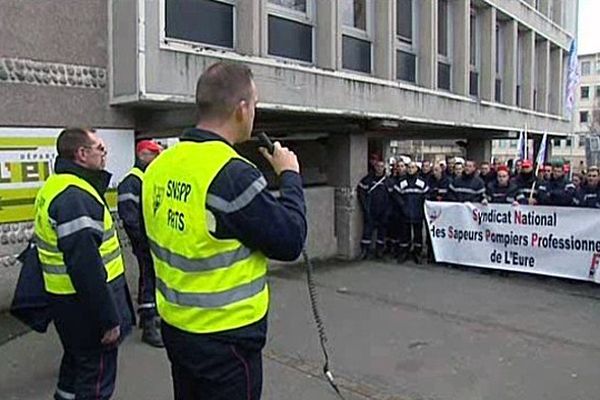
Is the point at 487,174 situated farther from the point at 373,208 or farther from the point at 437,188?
the point at 373,208

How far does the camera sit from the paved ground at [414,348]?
4934 mm

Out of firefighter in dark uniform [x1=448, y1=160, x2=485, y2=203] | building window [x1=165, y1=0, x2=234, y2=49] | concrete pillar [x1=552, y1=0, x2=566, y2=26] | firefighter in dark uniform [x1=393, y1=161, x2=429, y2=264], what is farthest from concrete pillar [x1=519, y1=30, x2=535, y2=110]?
building window [x1=165, y1=0, x2=234, y2=49]

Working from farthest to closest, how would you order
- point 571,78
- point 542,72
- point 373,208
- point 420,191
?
point 571,78, point 542,72, point 373,208, point 420,191

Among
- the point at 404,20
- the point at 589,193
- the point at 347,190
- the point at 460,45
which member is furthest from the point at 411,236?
the point at 460,45

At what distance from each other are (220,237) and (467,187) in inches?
360

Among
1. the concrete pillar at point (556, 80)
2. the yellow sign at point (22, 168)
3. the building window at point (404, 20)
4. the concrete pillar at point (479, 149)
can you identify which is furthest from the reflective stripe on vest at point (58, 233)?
the concrete pillar at point (556, 80)

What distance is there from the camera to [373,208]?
11.3 metres

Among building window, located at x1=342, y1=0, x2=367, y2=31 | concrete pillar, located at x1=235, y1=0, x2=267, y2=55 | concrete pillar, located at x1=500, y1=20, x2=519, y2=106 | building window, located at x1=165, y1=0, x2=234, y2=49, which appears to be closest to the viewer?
building window, located at x1=165, y1=0, x2=234, y2=49

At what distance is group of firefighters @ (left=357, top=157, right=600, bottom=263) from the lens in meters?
10.2

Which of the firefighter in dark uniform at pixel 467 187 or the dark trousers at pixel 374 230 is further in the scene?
the dark trousers at pixel 374 230

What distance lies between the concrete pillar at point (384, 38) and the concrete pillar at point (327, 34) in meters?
1.69

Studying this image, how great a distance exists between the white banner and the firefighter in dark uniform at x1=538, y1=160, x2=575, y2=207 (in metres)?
0.43

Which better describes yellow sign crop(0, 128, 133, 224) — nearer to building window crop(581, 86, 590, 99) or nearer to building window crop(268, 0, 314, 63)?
building window crop(268, 0, 314, 63)

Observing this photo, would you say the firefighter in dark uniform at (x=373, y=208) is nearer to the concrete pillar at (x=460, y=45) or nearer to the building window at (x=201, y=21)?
the building window at (x=201, y=21)
